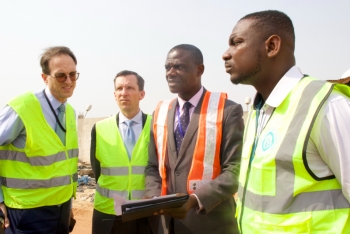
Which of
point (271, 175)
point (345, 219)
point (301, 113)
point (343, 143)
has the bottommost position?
point (345, 219)

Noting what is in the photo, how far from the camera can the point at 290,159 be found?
1.52 meters

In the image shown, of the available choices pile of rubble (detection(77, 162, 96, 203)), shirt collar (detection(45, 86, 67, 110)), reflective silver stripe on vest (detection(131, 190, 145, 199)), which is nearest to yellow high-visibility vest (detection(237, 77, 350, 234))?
reflective silver stripe on vest (detection(131, 190, 145, 199))

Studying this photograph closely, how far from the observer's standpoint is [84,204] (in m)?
8.20

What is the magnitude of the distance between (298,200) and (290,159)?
216 mm

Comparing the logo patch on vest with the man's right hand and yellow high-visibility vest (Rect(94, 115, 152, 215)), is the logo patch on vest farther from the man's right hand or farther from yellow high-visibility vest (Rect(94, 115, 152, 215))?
the man's right hand

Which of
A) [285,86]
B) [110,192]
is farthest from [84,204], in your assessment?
[285,86]

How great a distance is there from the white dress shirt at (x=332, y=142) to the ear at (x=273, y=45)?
17.5 inches

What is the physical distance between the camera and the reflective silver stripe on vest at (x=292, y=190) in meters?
1.48

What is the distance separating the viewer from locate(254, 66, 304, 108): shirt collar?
5.62 feet

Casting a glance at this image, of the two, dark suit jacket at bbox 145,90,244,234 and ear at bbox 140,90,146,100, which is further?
ear at bbox 140,90,146,100

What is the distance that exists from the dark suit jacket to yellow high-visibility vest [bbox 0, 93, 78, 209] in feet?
3.53

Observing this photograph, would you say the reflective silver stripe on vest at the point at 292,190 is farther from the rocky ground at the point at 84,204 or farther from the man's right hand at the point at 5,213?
the rocky ground at the point at 84,204

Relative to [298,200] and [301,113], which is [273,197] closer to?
[298,200]

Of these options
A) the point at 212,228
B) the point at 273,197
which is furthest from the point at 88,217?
the point at 273,197
